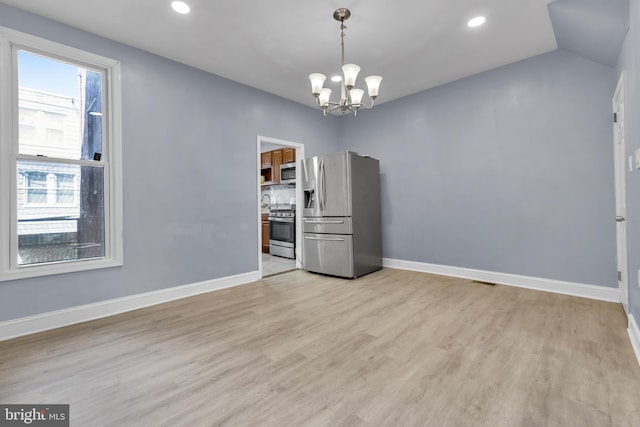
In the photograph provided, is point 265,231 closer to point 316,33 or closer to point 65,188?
point 65,188

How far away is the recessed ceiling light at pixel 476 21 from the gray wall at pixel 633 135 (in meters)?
1.01

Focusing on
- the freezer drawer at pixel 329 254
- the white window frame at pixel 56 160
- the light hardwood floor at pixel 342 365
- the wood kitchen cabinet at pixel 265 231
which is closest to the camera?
the light hardwood floor at pixel 342 365

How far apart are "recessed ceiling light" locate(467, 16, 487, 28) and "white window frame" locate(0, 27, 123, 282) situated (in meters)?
3.57

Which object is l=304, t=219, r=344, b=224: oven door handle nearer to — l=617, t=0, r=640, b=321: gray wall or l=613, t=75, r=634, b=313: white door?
l=617, t=0, r=640, b=321: gray wall

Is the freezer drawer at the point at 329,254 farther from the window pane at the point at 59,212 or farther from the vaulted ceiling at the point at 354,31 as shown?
the window pane at the point at 59,212

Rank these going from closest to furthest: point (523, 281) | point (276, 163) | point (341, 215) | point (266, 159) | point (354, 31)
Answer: point (354, 31) → point (523, 281) → point (341, 215) → point (276, 163) → point (266, 159)

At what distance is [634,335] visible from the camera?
196 cm

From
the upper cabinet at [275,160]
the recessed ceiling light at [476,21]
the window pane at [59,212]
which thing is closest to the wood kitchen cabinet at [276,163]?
the upper cabinet at [275,160]

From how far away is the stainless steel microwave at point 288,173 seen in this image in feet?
18.4

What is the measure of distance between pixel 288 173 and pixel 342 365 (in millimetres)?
4398

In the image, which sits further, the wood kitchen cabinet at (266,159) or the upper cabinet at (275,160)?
the wood kitchen cabinet at (266,159)

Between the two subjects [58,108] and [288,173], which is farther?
[288,173]

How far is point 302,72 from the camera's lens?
11.7 feet

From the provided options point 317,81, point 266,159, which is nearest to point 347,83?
point 317,81
